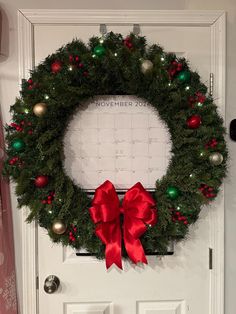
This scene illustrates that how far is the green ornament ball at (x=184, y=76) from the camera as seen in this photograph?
141cm

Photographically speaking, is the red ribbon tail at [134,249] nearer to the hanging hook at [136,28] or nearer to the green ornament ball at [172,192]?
the green ornament ball at [172,192]

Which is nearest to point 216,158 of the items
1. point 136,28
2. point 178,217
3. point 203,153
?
point 203,153

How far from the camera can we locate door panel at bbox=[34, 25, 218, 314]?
4.98 feet

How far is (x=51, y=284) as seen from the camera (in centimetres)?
150

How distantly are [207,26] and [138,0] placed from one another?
1.06ft

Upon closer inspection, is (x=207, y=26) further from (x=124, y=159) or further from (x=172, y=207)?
(x=172, y=207)

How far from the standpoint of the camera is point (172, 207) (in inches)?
55.6

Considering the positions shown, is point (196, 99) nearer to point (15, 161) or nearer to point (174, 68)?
point (174, 68)

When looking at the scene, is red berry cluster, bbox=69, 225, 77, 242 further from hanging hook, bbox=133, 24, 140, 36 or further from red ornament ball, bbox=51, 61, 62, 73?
hanging hook, bbox=133, 24, 140, 36

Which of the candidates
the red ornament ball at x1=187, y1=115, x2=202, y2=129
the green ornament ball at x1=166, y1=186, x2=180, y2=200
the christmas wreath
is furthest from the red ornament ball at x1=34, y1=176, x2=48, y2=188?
the red ornament ball at x1=187, y1=115, x2=202, y2=129

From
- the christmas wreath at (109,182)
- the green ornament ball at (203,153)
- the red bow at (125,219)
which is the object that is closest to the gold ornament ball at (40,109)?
the christmas wreath at (109,182)

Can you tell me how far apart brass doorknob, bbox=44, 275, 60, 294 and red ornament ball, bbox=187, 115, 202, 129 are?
0.88m

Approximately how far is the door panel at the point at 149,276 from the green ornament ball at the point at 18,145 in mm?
Result: 388

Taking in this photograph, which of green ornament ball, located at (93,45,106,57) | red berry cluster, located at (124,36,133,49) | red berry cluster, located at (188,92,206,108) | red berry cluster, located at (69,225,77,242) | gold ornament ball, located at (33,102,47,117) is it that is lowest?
red berry cluster, located at (69,225,77,242)
